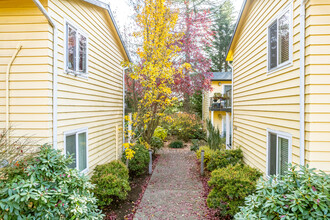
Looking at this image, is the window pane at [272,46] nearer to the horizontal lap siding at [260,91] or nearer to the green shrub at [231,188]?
the horizontal lap siding at [260,91]

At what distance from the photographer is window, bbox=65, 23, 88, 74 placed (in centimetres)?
515

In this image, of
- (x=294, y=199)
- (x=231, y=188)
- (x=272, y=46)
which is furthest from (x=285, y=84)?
(x=231, y=188)

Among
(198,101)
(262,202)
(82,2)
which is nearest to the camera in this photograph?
(262,202)

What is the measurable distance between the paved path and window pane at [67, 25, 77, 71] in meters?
4.35

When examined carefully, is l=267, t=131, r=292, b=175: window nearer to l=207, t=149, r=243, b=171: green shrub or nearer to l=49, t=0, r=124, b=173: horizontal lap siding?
l=207, t=149, r=243, b=171: green shrub

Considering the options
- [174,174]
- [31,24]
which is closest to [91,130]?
[31,24]

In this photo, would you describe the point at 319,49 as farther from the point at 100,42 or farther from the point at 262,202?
the point at 100,42

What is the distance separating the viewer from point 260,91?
19.2ft

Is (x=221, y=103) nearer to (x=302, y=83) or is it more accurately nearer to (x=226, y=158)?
(x=226, y=158)

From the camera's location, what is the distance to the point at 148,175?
30.2 feet

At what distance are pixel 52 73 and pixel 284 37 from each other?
5.20 metres

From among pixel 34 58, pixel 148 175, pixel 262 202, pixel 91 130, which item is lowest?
pixel 148 175

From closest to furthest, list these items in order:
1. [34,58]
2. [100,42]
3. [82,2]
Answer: [34,58]
[82,2]
[100,42]

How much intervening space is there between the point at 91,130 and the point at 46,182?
296cm
